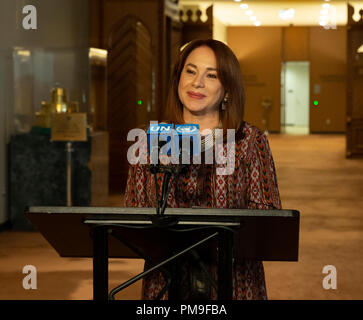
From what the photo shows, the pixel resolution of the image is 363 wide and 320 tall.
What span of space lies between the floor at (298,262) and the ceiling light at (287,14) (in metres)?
9.43

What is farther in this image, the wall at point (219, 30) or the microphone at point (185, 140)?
the wall at point (219, 30)

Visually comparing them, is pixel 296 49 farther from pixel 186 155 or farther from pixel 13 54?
pixel 186 155

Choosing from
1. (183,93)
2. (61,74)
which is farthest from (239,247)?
(61,74)

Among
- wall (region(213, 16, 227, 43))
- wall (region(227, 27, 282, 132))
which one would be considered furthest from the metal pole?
wall (region(227, 27, 282, 132))

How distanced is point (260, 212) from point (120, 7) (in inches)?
340

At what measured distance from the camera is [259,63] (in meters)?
23.6

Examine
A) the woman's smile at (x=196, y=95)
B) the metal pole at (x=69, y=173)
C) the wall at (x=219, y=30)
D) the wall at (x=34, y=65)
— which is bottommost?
the metal pole at (x=69, y=173)

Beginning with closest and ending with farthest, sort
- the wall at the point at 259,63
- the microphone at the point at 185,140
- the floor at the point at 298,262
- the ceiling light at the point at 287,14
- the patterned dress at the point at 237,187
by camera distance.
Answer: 1. the microphone at the point at 185,140
2. the patterned dress at the point at 237,187
3. the floor at the point at 298,262
4. the ceiling light at the point at 287,14
5. the wall at the point at 259,63

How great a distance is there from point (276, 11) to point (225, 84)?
17533 millimetres

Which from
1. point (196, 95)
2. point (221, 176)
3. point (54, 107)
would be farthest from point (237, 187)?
point (54, 107)

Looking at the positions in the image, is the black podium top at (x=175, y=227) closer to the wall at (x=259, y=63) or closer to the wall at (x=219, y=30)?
the wall at (x=219, y=30)

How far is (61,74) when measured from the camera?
24.8 ft

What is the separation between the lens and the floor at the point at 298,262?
471 centimetres

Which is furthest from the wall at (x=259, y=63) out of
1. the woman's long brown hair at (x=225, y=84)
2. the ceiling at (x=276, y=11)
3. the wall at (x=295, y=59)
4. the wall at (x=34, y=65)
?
the woman's long brown hair at (x=225, y=84)
